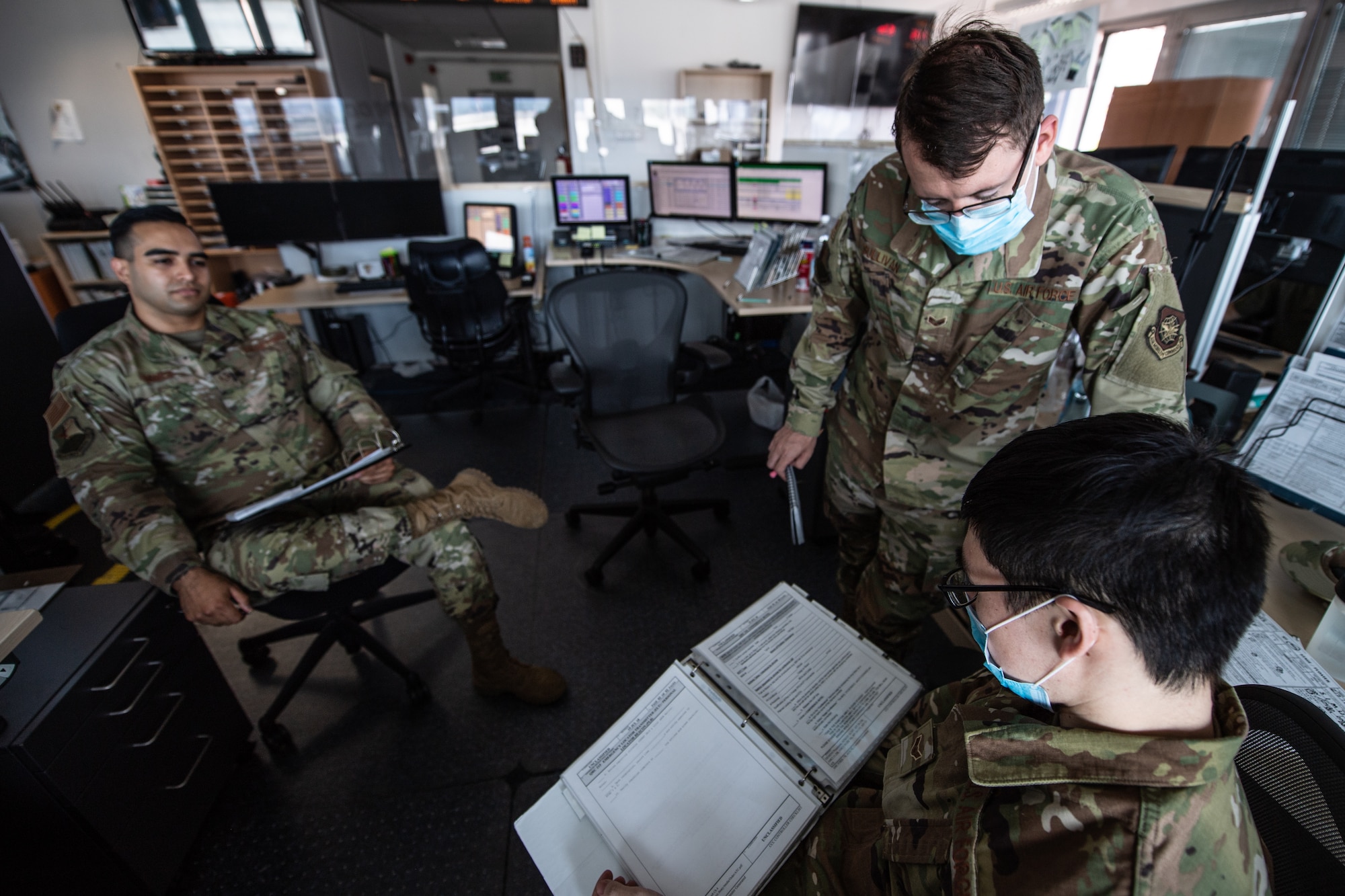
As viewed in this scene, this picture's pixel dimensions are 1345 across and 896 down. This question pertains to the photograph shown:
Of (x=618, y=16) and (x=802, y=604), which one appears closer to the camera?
(x=802, y=604)

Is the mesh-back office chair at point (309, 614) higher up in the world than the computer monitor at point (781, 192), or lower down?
lower down

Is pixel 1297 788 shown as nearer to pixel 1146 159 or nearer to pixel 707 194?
pixel 1146 159

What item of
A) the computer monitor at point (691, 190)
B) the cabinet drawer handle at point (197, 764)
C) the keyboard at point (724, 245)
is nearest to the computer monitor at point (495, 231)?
the computer monitor at point (691, 190)

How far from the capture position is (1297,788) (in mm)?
597

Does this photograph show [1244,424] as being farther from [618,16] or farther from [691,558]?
[618,16]

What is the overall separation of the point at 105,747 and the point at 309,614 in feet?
1.31

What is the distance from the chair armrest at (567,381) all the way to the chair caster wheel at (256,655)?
1.20 metres

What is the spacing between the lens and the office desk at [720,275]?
2398 mm

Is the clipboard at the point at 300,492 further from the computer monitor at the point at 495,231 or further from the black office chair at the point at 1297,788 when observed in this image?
the computer monitor at the point at 495,231

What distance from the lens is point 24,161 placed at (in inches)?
147

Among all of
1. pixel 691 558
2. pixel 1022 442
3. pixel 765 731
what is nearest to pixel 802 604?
pixel 765 731

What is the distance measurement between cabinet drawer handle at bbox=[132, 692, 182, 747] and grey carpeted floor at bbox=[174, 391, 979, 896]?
33cm

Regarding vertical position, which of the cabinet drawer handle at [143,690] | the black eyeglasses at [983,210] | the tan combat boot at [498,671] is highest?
the black eyeglasses at [983,210]

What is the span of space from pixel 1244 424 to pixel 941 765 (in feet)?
5.00
